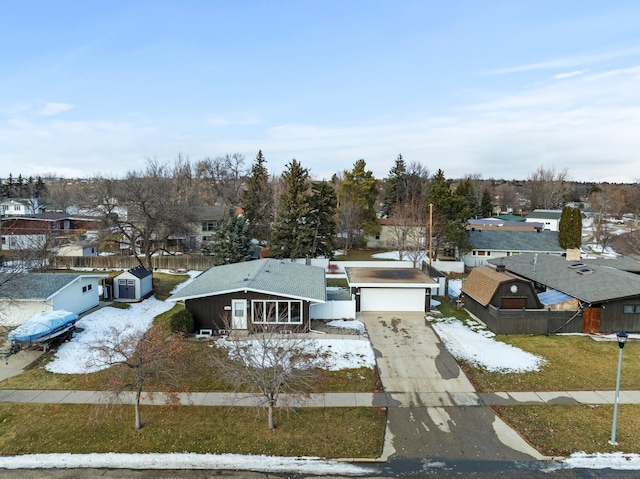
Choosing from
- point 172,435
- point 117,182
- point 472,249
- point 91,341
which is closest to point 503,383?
point 172,435

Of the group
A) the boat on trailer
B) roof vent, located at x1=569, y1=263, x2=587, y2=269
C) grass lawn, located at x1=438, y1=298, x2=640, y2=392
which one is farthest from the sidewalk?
roof vent, located at x1=569, y1=263, x2=587, y2=269

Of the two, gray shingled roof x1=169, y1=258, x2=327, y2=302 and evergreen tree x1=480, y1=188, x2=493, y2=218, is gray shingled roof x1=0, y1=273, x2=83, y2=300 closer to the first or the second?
gray shingled roof x1=169, y1=258, x2=327, y2=302

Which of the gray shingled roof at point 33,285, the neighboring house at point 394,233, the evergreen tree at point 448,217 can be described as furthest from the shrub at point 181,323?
the evergreen tree at point 448,217

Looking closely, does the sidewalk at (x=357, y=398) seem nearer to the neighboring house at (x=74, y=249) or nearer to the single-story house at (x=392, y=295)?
the single-story house at (x=392, y=295)

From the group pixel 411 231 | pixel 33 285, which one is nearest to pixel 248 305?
pixel 33 285

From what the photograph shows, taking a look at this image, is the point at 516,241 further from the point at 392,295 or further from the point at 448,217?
the point at 392,295

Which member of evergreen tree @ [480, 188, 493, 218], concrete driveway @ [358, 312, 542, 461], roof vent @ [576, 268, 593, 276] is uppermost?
evergreen tree @ [480, 188, 493, 218]
